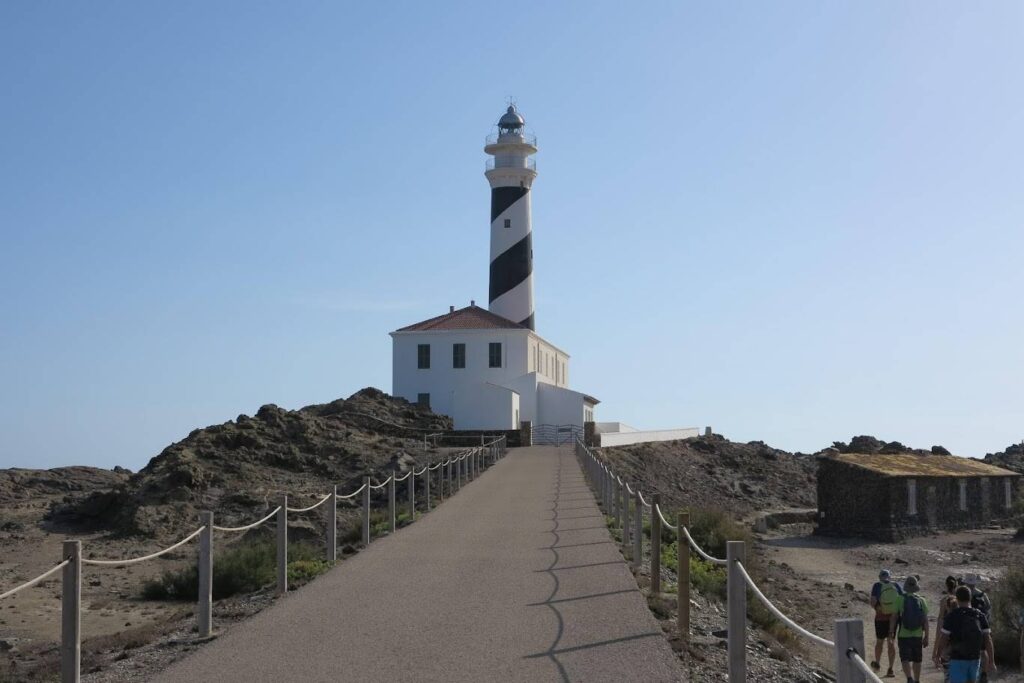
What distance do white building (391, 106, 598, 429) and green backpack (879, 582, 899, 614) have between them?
1278 inches

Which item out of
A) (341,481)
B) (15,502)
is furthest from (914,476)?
(15,502)

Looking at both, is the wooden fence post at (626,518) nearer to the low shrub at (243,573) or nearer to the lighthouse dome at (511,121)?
the low shrub at (243,573)

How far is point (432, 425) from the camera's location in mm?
43625

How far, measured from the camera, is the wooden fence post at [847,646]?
4.92 m

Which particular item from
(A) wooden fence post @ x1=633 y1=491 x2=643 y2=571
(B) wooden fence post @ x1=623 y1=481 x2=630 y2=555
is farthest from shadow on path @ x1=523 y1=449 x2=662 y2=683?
(B) wooden fence post @ x1=623 y1=481 x2=630 y2=555

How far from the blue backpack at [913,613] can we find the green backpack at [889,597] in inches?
29.0

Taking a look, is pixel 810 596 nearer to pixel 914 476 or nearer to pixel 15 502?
pixel 914 476

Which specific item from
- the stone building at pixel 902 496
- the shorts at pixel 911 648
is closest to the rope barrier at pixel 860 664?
the shorts at pixel 911 648

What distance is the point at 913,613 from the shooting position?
39.0 ft

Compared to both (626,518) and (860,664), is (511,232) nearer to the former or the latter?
(626,518)

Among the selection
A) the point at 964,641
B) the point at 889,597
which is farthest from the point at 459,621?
the point at 889,597

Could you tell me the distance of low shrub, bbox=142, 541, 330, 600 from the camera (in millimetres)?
13523

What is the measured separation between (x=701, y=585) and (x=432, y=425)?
3005 centimetres

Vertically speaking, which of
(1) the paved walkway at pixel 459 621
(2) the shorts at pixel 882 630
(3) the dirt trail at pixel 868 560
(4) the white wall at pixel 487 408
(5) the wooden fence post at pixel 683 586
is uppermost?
(4) the white wall at pixel 487 408
